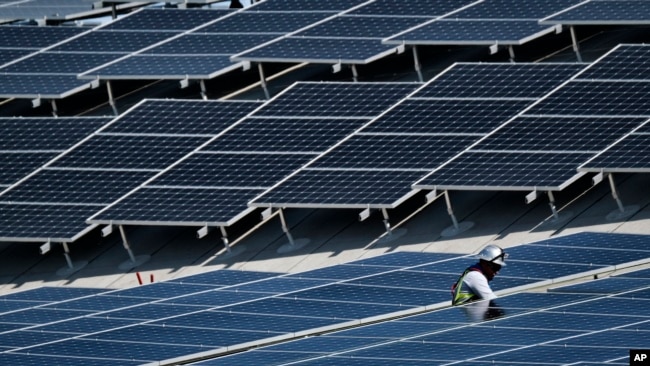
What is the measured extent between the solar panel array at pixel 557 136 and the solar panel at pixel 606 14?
3156 mm

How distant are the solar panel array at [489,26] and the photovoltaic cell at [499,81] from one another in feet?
6.14

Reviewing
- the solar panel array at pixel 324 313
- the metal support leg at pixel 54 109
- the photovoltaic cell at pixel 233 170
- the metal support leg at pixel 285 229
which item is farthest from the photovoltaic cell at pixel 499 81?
the metal support leg at pixel 54 109

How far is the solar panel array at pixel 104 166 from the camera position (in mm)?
48375

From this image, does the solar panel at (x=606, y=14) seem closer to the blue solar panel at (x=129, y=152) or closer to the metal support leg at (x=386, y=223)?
the metal support leg at (x=386, y=223)

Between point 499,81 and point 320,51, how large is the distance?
705 cm

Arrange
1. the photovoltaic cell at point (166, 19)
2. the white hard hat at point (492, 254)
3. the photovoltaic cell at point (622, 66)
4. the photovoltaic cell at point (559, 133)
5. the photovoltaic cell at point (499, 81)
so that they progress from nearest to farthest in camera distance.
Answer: the white hard hat at point (492, 254) → the photovoltaic cell at point (559, 133) → the photovoltaic cell at point (622, 66) → the photovoltaic cell at point (499, 81) → the photovoltaic cell at point (166, 19)

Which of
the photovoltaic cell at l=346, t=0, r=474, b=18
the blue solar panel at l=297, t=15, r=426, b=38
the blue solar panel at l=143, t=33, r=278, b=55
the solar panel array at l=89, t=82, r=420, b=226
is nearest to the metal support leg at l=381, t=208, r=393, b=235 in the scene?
the solar panel array at l=89, t=82, r=420, b=226

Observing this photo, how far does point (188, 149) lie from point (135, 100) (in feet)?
24.2

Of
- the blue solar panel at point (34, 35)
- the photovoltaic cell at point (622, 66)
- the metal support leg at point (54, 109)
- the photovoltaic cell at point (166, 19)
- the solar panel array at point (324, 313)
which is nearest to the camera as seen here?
the solar panel array at point (324, 313)

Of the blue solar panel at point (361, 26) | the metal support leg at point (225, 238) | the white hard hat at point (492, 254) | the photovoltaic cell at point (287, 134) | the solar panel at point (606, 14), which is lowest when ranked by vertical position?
the metal support leg at point (225, 238)

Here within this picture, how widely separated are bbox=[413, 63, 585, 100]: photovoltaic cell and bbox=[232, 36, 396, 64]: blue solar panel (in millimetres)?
3625

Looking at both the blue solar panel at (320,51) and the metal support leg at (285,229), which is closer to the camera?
the metal support leg at (285,229)

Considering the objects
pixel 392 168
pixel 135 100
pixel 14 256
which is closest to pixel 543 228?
pixel 392 168

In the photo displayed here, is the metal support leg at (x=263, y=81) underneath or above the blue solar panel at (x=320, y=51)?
underneath
